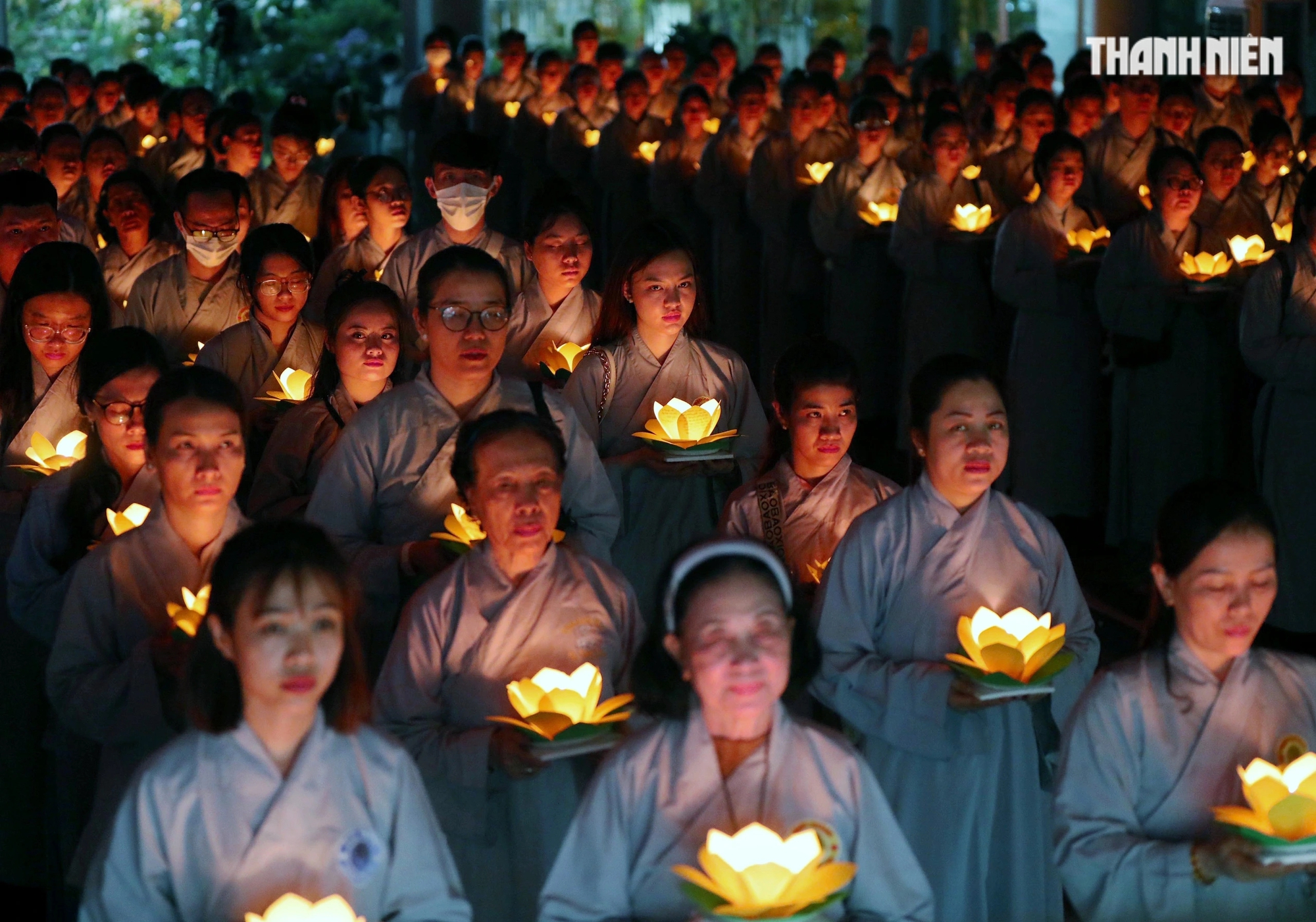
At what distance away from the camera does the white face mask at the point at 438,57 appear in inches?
638

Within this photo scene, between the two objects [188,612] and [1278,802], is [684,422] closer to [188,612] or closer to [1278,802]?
[188,612]

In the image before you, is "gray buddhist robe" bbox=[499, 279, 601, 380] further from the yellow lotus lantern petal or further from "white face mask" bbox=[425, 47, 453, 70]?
"white face mask" bbox=[425, 47, 453, 70]

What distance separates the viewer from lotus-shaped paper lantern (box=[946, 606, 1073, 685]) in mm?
3691

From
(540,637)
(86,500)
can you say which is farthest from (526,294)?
(540,637)

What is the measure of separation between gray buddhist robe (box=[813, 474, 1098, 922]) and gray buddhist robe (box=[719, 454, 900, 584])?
2.14ft

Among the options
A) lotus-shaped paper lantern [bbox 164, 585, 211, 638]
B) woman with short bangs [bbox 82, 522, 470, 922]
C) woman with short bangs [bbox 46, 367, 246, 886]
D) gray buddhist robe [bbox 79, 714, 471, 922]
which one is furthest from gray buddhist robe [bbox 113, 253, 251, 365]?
gray buddhist robe [bbox 79, 714, 471, 922]

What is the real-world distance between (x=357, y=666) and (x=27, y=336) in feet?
8.94

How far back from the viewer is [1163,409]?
26.9 feet

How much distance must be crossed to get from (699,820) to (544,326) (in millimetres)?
3765

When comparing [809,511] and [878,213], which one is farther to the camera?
[878,213]

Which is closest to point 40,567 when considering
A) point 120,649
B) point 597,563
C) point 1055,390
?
point 120,649

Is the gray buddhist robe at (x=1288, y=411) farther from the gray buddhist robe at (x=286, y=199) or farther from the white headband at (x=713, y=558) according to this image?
the gray buddhist robe at (x=286, y=199)

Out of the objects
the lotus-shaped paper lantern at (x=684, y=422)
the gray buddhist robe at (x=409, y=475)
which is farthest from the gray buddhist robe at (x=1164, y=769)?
the lotus-shaped paper lantern at (x=684, y=422)

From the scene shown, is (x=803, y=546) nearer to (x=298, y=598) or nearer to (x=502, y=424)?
(x=502, y=424)
